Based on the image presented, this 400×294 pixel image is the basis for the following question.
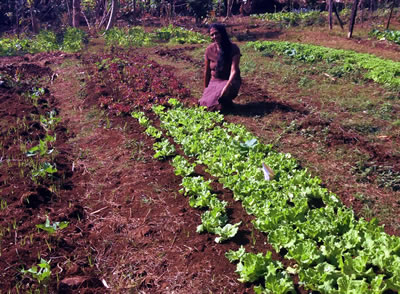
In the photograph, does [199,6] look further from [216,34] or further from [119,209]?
[119,209]

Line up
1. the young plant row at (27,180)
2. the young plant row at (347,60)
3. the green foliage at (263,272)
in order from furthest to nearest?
the young plant row at (347,60) < the young plant row at (27,180) < the green foliage at (263,272)

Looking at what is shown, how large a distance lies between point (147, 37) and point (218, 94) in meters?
10.1

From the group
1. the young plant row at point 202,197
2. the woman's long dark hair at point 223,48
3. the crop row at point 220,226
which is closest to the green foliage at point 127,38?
the woman's long dark hair at point 223,48

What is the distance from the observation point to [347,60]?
909cm

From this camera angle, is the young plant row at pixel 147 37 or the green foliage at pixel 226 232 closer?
the green foliage at pixel 226 232

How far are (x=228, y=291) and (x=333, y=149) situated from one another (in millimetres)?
2990

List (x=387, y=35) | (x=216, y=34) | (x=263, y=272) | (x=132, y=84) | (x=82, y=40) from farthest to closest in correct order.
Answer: (x=82, y=40) → (x=387, y=35) → (x=132, y=84) → (x=216, y=34) → (x=263, y=272)

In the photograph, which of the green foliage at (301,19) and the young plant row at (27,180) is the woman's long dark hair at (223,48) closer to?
the young plant row at (27,180)

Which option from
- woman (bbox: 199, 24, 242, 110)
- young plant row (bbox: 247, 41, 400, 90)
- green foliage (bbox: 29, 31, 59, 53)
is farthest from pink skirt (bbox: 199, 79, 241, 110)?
green foliage (bbox: 29, 31, 59, 53)

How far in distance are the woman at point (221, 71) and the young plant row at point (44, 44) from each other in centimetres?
867

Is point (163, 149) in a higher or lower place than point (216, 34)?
lower

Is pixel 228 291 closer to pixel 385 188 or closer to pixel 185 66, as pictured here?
pixel 385 188

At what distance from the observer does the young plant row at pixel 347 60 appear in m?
7.78

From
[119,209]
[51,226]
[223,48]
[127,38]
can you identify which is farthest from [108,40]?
[51,226]
